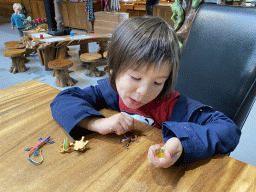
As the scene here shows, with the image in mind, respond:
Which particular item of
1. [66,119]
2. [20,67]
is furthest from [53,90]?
[20,67]

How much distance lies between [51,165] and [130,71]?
11.2 inches

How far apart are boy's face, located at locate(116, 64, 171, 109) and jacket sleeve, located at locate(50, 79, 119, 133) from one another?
0.13 metres

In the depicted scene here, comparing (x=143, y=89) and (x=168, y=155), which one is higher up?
(x=143, y=89)

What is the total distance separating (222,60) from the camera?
740 mm

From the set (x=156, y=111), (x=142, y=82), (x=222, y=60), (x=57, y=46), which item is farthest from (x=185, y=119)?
(x=57, y=46)

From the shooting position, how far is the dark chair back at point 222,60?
67 centimetres

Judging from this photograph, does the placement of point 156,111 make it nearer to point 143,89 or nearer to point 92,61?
point 143,89

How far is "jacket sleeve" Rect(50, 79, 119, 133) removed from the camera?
0.53 m

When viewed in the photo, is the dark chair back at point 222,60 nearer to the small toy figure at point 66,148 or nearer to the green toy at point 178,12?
the small toy figure at point 66,148

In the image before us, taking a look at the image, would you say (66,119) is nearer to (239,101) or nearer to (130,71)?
(130,71)

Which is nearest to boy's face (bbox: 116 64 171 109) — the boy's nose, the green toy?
the boy's nose

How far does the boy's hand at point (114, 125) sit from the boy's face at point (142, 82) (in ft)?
0.20

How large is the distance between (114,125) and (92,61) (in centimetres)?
220

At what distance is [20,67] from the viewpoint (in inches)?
115
